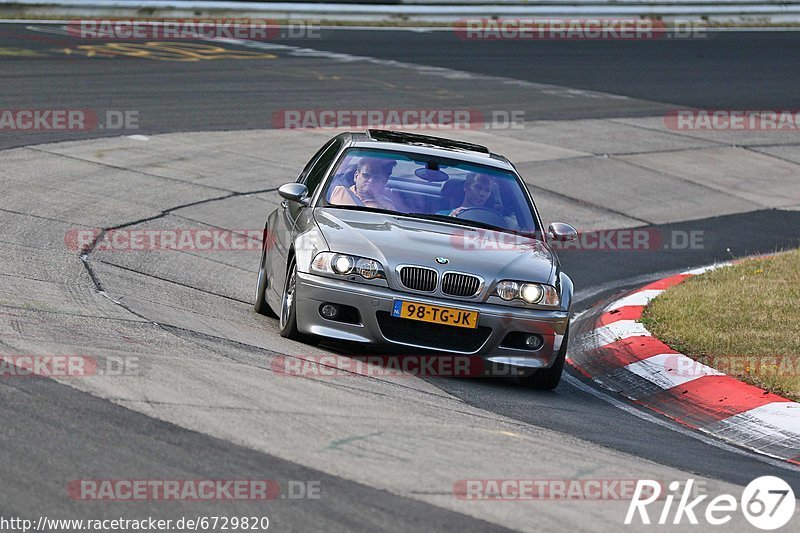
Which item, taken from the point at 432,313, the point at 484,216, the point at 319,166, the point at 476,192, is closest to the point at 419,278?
the point at 432,313

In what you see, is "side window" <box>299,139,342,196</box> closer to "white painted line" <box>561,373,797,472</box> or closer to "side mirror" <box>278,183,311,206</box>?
"side mirror" <box>278,183,311,206</box>

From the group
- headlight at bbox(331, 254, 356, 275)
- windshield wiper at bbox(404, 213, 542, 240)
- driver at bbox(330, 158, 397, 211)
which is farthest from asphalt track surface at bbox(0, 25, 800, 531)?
driver at bbox(330, 158, 397, 211)

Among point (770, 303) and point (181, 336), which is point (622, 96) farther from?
point (181, 336)

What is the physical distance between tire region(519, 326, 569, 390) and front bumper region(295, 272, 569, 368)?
0.08 metres

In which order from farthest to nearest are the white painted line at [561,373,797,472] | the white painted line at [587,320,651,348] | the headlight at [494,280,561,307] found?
the white painted line at [587,320,651,348] → the headlight at [494,280,561,307] → the white painted line at [561,373,797,472]

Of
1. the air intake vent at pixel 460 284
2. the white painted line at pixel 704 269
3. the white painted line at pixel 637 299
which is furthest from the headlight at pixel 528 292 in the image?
the white painted line at pixel 704 269

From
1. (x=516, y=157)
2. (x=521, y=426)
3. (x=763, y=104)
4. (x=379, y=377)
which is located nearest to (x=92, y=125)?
(x=516, y=157)

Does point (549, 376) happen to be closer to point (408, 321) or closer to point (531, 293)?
point (531, 293)

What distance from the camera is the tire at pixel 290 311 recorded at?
323 inches

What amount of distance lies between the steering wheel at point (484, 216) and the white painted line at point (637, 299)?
229 cm

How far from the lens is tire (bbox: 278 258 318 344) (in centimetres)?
821

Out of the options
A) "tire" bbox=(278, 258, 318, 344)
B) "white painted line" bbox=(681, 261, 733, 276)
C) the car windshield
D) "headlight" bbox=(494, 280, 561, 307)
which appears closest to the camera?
"headlight" bbox=(494, 280, 561, 307)

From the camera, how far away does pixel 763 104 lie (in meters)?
23.2

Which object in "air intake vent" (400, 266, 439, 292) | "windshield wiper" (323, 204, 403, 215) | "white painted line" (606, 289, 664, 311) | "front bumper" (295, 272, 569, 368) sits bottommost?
"white painted line" (606, 289, 664, 311)
